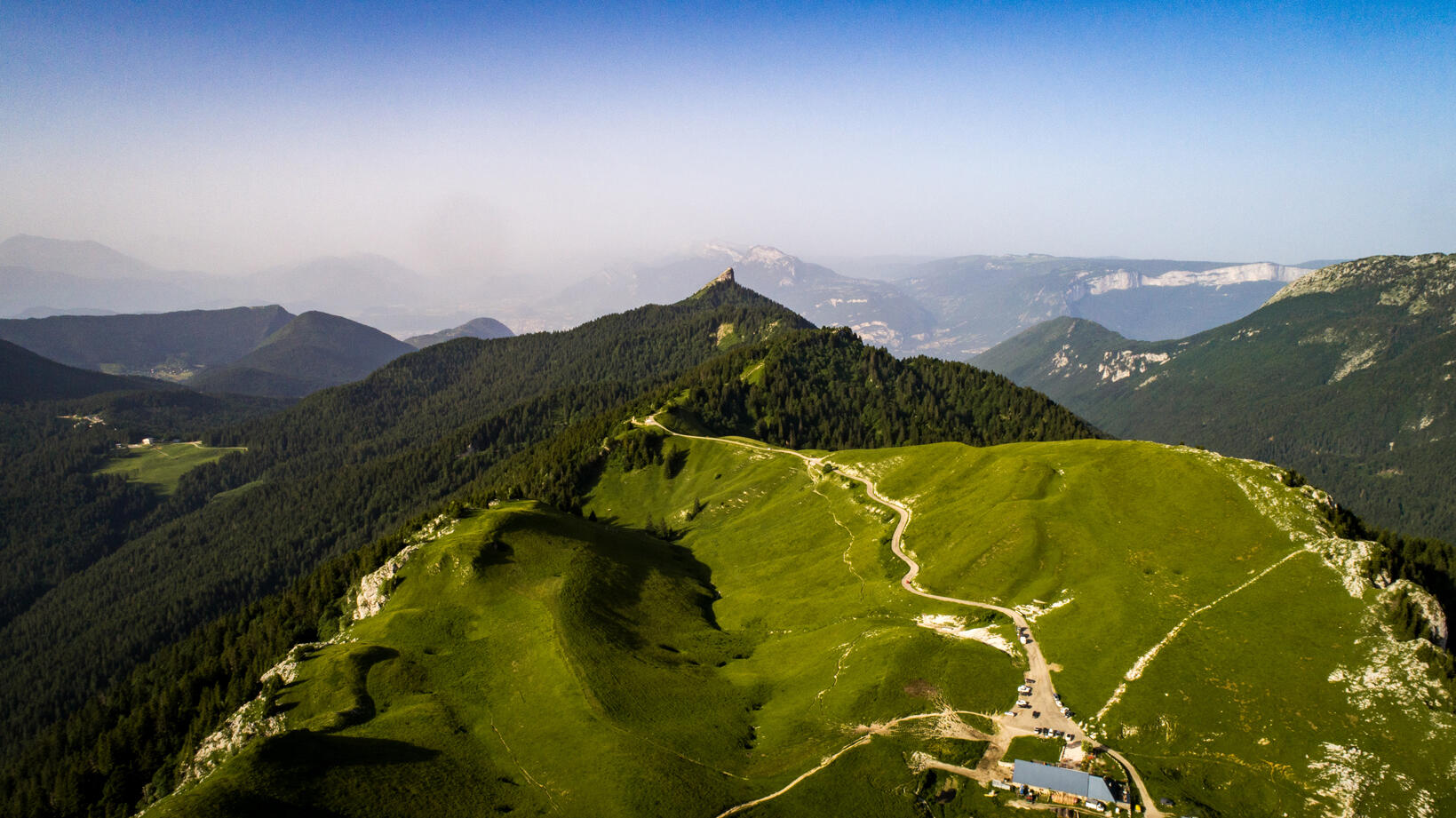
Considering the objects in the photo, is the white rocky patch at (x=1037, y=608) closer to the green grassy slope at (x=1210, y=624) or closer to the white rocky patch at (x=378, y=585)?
the green grassy slope at (x=1210, y=624)

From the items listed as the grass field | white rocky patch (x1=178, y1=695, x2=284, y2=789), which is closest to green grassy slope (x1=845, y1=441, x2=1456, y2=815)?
the grass field

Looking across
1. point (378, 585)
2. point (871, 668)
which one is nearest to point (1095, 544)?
point (871, 668)

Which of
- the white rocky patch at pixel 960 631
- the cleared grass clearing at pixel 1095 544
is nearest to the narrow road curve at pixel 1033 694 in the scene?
the cleared grass clearing at pixel 1095 544

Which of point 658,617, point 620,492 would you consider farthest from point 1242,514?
point 620,492

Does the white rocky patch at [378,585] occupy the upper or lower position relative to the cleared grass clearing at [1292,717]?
lower

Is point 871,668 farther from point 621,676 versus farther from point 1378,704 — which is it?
point 1378,704

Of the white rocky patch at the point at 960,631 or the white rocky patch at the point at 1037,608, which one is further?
the white rocky patch at the point at 1037,608

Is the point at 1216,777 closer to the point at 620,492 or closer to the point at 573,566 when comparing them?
the point at 573,566
